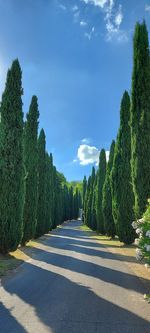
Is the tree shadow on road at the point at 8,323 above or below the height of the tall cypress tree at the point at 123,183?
below

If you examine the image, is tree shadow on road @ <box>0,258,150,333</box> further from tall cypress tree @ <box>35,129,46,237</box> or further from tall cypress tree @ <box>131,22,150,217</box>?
tall cypress tree @ <box>35,129,46,237</box>

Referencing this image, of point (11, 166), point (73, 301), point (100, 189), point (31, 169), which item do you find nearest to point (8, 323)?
point (73, 301)

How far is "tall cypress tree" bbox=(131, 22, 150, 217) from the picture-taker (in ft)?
54.5

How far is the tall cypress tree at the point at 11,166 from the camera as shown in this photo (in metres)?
17.2

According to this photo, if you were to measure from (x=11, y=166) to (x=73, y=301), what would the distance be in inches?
407

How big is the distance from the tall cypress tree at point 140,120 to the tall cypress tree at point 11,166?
534cm

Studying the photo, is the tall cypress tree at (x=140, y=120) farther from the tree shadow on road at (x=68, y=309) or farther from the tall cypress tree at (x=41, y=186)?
the tall cypress tree at (x=41, y=186)

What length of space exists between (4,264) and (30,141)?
1373cm

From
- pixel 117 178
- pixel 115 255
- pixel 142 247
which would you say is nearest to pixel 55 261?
pixel 115 255

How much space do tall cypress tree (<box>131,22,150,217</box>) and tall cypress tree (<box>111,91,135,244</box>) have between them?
6818mm

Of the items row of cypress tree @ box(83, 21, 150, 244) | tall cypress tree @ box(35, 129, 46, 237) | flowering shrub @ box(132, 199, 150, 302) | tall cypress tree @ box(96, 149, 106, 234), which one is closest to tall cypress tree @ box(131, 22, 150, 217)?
row of cypress tree @ box(83, 21, 150, 244)

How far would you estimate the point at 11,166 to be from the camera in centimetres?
1802

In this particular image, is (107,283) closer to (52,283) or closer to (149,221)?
(52,283)

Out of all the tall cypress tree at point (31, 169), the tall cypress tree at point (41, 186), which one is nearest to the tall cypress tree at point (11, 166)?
the tall cypress tree at point (31, 169)
